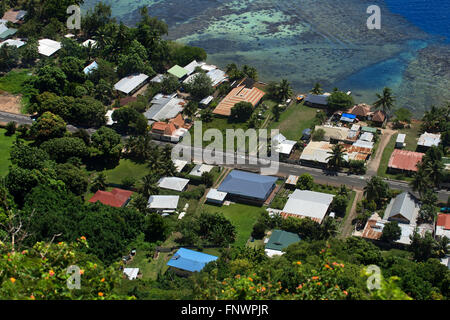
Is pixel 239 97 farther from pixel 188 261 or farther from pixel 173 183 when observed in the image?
pixel 188 261

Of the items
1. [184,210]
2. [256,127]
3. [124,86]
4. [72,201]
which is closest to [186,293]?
[184,210]

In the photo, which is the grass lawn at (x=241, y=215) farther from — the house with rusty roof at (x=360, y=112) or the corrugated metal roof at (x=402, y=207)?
the house with rusty roof at (x=360, y=112)

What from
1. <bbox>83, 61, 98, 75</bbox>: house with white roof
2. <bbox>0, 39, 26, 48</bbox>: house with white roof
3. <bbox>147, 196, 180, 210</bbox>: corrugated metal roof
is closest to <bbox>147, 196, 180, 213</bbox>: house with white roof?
<bbox>147, 196, 180, 210</bbox>: corrugated metal roof

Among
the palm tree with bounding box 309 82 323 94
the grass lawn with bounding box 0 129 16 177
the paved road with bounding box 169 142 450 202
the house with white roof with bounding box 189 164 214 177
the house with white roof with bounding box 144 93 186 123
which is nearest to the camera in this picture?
the paved road with bounding box 169 142 450 202

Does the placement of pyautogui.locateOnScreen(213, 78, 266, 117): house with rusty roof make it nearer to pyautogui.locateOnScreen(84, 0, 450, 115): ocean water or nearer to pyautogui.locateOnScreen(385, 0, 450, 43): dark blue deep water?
pyautogui.locateOnScreen(84, 0, 450, 115): ocean water

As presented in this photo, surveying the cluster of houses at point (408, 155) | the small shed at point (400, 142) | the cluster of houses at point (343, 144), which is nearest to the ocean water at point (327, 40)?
the cluster of houses at point (408, 155)

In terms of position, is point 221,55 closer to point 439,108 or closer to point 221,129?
point 221,129
